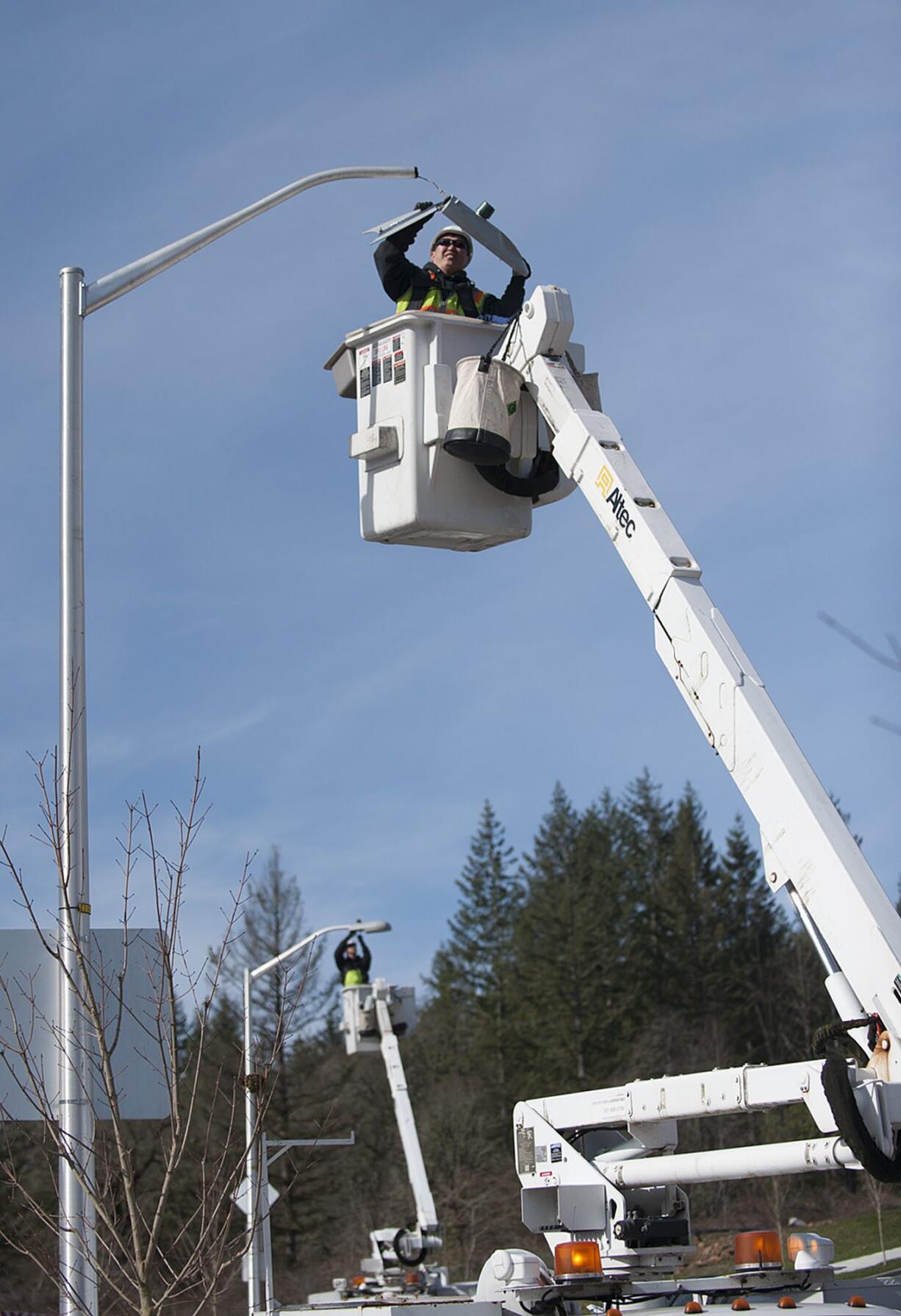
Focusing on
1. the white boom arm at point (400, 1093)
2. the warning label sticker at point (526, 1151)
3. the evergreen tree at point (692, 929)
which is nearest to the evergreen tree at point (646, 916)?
the evergreen tree at point (692, 929)

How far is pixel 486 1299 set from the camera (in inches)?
433

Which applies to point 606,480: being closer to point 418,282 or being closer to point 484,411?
point 484,411

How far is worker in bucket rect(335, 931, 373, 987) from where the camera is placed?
1220 inches

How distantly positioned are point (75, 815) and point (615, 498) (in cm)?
470

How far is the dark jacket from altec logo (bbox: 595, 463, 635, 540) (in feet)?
9.37

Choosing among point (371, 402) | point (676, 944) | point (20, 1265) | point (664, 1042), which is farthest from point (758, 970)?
point (371, 402)

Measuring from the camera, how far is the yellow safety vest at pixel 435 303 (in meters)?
13.8

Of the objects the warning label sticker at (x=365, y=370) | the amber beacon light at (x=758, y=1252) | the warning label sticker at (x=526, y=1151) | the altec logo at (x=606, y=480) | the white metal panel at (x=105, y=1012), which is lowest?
the amber beacon light at (x=758, y=1252)

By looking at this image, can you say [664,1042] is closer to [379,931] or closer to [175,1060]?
[379,931]

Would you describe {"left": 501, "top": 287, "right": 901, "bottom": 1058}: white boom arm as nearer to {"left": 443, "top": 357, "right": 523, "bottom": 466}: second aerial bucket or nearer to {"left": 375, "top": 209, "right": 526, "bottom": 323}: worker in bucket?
{"left": 443, "top": 357, "right": 523, "bottom": 466}: second aerial bucket

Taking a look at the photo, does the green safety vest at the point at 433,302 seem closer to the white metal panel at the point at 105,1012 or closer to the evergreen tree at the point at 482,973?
the white metal panel at the point at 105,1012

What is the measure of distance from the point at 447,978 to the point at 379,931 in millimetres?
49061

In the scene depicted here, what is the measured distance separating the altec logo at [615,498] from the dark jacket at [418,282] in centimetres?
286

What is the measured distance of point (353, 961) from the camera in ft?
102
